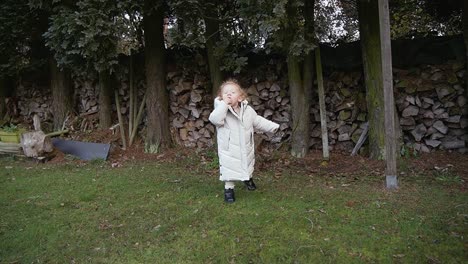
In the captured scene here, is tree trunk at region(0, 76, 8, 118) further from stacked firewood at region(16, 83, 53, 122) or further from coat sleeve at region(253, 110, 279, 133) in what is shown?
coat sleeve at region(253, 110, 279, 133)

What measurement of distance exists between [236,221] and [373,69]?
10.9ft

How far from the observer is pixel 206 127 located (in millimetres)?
7352

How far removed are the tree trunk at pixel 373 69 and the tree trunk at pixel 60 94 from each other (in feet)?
21.3

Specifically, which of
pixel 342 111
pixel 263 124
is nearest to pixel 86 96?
pixel 342 111

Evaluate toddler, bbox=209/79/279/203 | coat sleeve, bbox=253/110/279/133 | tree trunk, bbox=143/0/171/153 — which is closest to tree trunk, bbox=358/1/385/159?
coat sleeve, bbox=253/110/279/133

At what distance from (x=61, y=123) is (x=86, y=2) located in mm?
3593

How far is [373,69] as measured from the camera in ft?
18.3

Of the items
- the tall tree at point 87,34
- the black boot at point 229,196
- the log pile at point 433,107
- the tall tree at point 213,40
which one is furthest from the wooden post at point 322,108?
the tall tree at point 87,34

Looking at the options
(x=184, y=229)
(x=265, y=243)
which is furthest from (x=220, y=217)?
(x=265, y=243)

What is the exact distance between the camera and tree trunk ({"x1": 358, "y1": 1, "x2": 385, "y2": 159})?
554cm

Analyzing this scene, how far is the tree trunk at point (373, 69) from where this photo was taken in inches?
218

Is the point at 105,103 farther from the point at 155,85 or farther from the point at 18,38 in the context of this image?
the point at 18,38

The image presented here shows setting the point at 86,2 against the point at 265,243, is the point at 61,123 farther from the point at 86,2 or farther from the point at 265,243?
the point at 265,243

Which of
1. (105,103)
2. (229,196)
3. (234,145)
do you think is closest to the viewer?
(234,145)
